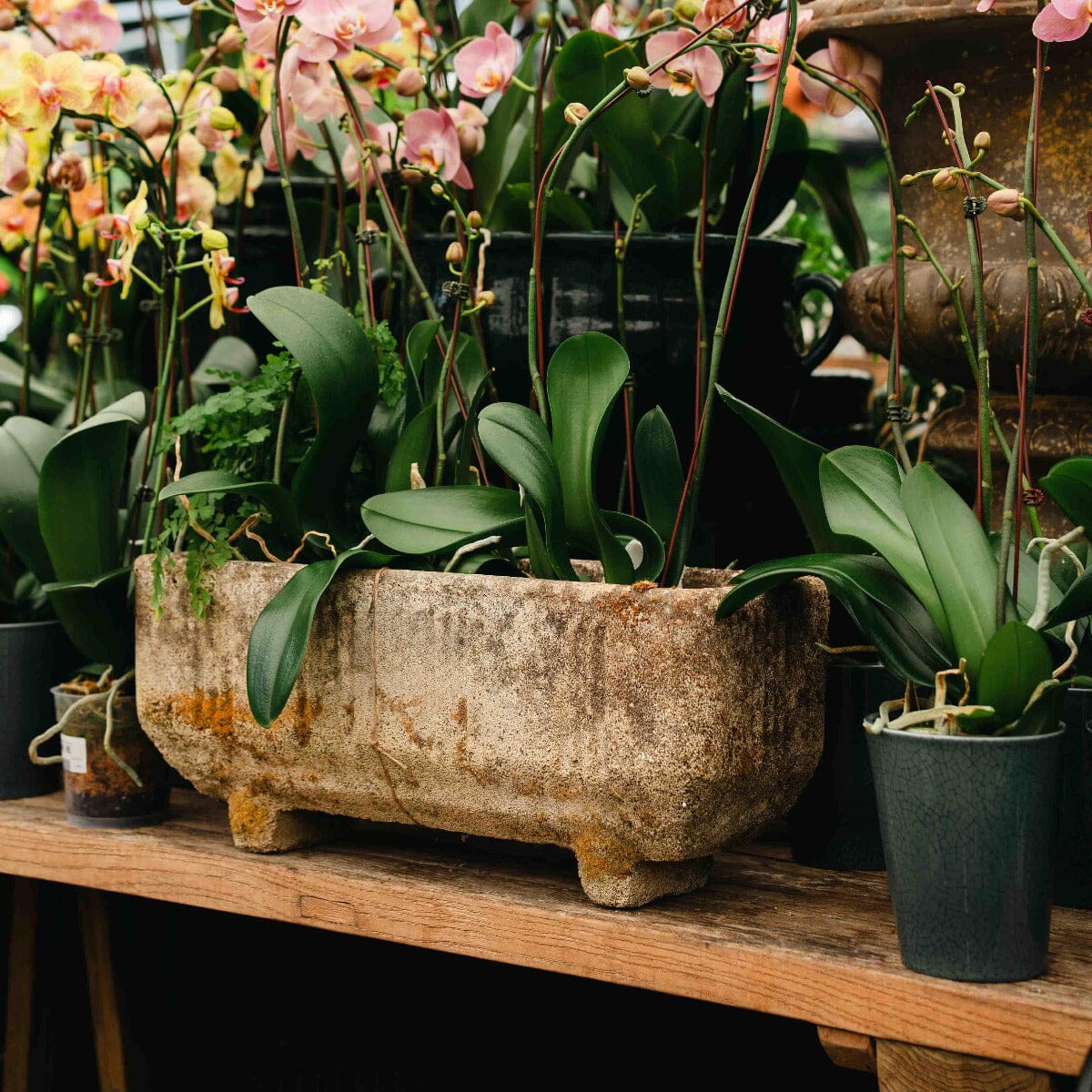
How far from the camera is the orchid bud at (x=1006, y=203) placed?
77cm

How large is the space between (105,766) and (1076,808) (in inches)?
32.5

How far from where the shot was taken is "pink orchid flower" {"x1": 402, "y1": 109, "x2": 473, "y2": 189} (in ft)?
3.62

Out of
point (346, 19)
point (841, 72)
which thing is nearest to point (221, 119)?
point (346, 19)

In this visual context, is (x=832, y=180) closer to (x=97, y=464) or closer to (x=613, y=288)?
(x=613, y=288)

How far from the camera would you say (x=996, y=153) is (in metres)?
1.13

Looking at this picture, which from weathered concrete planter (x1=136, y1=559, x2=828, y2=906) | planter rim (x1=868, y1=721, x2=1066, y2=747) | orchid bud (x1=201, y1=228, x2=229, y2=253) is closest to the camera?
planter rim (x1=868, y1=721, x2=1066, y2=747)

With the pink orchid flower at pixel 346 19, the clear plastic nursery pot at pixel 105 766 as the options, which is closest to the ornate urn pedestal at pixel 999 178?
the pink orchid flower at pixel 346 19

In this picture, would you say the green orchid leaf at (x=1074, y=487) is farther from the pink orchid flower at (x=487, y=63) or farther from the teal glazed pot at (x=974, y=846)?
the pink orchid flower at (x=487, y=63)

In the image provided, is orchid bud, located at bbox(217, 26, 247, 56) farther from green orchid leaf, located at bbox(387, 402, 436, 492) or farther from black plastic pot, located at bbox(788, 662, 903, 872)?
black plastic pot, located at bbox(788, 662, 903, 872)

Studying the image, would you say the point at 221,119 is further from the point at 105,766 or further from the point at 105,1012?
the point at 105,1012

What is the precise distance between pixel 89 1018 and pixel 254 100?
1.15 m

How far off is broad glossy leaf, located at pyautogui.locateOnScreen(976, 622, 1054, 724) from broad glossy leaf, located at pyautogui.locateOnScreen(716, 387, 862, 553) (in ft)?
0.55

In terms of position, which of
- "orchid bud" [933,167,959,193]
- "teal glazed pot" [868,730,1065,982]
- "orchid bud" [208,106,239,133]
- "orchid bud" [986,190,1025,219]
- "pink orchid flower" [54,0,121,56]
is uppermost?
"pink orchid flower" [54,0,121,56]

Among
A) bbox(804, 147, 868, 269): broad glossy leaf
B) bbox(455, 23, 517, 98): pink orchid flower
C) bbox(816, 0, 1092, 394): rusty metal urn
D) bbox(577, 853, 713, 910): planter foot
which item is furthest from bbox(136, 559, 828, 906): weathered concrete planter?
bbox(804, 147, 868, 269): broad glossy leaf
